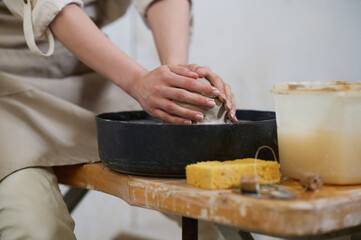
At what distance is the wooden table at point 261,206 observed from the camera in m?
0.52

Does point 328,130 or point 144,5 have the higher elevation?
point 144,5

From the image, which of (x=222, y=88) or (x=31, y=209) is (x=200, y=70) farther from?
(x=31, y=209)

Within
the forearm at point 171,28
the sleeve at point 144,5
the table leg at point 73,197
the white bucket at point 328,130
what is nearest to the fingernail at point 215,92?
the white bucket at point 328,130

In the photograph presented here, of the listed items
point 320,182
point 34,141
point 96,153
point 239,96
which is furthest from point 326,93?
point 239,96

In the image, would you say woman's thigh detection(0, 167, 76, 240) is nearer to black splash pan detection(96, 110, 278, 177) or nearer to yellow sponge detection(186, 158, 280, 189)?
black splash pan detection(96, 110, 278, 177)

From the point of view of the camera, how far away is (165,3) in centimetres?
119

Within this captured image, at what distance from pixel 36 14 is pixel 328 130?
26.4 inches

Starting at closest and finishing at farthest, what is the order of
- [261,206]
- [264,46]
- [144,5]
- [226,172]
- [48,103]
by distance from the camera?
[261,206], [226,172], [48,103], [144,5], [264,46]

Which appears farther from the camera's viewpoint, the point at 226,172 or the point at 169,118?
the point at 169,118

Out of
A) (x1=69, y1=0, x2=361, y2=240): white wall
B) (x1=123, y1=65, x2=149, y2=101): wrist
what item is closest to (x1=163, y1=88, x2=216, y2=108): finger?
(x1=123, y1=65, x2=149, y2=101): wrist

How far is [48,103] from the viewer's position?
3.48ft

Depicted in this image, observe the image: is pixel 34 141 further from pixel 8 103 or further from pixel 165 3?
pixel 165 3

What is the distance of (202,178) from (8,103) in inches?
23.9

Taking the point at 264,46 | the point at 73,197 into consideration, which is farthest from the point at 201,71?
the point at 264,46
